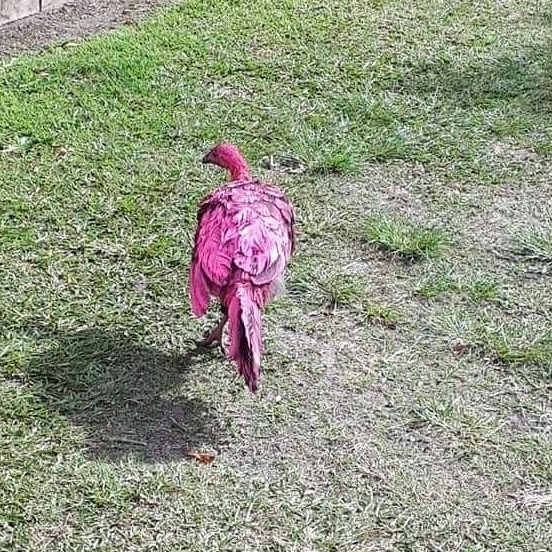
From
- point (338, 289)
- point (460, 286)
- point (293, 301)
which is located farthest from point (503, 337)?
point (293, 301)

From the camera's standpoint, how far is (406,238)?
14.9ft

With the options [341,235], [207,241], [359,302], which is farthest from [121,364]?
[341,235]

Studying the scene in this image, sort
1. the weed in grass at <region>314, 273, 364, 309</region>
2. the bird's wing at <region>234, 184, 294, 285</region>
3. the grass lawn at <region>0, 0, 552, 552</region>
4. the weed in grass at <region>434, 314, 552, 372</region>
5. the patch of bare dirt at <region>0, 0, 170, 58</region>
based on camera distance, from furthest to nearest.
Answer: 1. the patch of bare dirt at <region>0, 0, 170, 58</region>
2. the weed in grass at <region>314, 273, 364, 309</region>
3. the weed in grass at <region>434, 314, 552, 372</region>
4. the bird's wing at <region>234, 184, 294, 285</region>
5. the grass lawn at <region>0, 0, 552, 552</region>

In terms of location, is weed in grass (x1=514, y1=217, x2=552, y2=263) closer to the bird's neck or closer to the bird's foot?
the bird's neck

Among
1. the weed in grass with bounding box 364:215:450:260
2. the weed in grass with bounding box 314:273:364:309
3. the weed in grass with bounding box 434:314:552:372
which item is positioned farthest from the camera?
the weed in grass with bounding box 364:215:450:260

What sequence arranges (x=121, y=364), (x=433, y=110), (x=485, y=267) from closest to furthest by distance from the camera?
(x=121, y=364) < (x=485, y=267) < (x=433, y=110)

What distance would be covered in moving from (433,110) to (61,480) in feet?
10.8

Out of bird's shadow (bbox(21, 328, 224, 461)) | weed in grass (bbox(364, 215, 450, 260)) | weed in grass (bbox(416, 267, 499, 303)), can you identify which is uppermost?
bird's shadow (bbox(21, 328, 224, 461))

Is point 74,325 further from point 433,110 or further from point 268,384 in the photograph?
point 433,110

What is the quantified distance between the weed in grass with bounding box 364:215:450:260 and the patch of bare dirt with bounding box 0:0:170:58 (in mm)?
2699

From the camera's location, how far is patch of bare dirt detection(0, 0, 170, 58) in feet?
21.0

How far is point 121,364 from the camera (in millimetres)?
3717

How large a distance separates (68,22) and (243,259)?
3.86 meters

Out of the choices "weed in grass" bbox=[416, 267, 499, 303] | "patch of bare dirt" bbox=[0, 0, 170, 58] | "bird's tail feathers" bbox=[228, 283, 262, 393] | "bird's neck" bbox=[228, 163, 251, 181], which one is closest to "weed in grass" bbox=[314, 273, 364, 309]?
"weed in grass" bbox=[416, 267, 499, 303]
